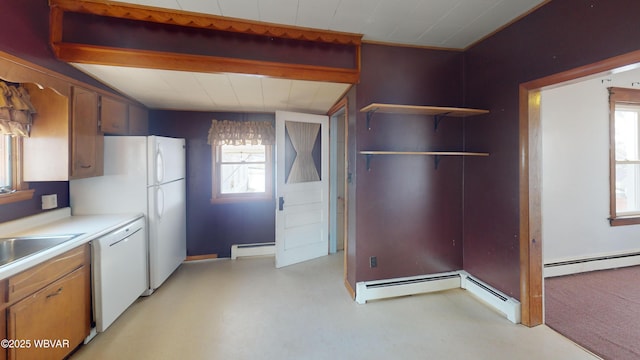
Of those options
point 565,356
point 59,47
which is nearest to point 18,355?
point 59,47

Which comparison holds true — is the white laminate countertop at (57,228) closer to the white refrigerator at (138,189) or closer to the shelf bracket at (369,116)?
the white refrigerator at (138,189)

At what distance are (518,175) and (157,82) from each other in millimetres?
3335

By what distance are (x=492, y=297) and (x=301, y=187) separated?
7.81ft

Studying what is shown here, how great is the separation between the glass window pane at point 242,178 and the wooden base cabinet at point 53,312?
1.97 m

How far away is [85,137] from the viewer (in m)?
2.18

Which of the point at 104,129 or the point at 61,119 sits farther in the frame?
the point at 104,129

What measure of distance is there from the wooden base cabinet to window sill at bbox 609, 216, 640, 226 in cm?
553

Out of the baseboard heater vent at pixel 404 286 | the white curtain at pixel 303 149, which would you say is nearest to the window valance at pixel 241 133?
the white curtain at pixel 303 149

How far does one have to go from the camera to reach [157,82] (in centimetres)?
236

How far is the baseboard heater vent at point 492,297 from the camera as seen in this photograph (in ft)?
6.99

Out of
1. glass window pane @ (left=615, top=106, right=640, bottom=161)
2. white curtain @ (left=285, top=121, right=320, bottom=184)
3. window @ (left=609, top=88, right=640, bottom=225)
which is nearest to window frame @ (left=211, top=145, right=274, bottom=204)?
white curtain @ (left=285, top=121, right=320, bottom=184)

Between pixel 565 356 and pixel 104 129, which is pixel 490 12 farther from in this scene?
pixel 104 129

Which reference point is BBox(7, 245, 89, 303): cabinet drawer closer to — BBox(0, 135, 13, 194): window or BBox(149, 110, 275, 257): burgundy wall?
BBox(0, 135, 13, 194): window

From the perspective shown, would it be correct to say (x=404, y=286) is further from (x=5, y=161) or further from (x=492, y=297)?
(x=5, y=161)
